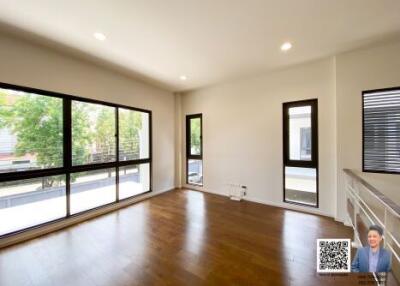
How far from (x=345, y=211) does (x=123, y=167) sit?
13.7ft

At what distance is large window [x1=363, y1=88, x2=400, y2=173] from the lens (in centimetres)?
269

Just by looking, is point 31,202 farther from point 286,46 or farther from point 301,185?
point 301,185

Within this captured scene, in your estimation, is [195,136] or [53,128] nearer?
[53,128]

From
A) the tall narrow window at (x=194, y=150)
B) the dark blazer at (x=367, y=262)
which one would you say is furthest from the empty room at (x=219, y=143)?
the tall narrow window at (x=194, y=150)

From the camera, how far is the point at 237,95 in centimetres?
438

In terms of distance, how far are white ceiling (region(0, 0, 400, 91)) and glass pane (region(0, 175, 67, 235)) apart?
2.11 m

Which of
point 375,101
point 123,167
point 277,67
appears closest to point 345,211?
point 375,101

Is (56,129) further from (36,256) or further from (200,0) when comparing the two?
(200,0)

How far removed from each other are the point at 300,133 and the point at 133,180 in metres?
3.70

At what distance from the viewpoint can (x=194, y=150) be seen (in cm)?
527

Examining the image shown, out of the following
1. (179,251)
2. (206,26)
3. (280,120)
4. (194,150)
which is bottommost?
(179,251)

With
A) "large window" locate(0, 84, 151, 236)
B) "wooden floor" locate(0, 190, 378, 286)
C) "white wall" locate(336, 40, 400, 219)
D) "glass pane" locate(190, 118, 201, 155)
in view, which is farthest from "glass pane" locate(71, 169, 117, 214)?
"white wall" locate(336, 40, 400, 219)

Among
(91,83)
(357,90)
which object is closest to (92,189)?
(91,83)

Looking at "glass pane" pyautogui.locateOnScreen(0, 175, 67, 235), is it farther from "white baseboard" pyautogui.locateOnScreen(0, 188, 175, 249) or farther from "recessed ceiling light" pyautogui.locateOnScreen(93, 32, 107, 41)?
"recessed ceiling light" pyautogui.locateOnScreen(93, 32, 107, 41)
